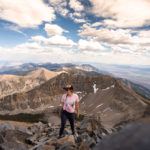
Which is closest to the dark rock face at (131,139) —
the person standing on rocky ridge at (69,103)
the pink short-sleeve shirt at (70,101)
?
the person standing on rocky ridge at (69,103)

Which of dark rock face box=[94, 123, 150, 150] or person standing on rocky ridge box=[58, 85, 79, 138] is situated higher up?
dark rock face box=[94, 123, 150, 150]

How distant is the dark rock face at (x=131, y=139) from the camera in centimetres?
662

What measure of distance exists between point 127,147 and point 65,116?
1957 centimetres

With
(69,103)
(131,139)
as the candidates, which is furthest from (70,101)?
(131,139)

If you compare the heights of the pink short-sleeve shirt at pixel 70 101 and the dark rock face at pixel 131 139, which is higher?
the dark rock face at pixel 131 139

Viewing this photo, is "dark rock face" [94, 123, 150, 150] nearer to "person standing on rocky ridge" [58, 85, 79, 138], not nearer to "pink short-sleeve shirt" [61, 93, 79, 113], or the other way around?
"person standing on rocky ridge" [58, 85, 79, 138]

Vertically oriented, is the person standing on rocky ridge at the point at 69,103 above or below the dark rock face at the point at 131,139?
below

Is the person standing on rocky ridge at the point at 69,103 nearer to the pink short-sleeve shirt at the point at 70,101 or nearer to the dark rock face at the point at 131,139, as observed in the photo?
the pink short-sleeve shirt at the point at 70,101

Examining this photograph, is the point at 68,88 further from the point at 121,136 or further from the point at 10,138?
the point at 121,136

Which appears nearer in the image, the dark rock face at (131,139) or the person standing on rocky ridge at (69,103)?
the dark rock face at (131,139)

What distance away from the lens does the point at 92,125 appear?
3559cm

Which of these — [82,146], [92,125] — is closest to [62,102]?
[82,146]

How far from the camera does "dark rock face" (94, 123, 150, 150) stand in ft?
21.7

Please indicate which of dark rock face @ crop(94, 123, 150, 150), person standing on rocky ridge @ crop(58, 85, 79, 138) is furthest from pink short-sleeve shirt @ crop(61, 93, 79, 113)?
dark rock face @ crop(94, 123, 150, 150)
